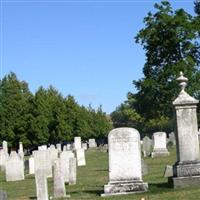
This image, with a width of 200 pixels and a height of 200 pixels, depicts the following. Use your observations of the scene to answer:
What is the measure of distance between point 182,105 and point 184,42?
39.4 metres

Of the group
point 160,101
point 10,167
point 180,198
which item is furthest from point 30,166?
point 160,101

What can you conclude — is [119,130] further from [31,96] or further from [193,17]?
[31,96]

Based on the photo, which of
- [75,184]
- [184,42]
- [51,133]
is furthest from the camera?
[51,133]

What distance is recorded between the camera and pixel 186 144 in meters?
17.0

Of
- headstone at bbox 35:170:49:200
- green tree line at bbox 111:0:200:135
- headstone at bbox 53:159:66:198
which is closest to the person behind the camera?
Result: headstone at bbox 35:170:49:200

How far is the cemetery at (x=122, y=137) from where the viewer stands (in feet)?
54.4

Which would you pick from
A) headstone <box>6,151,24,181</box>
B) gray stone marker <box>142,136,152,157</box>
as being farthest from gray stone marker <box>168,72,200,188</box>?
gray stone marker <box>142,136,152,157</box>

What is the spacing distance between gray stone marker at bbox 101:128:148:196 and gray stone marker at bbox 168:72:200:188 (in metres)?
1.08

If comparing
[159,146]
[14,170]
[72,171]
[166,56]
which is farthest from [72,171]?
[166,56]

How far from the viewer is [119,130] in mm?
16562

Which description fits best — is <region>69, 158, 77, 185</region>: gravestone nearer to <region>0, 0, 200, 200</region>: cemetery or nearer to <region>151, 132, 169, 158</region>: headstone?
<region>0, 0, 200, 200</region>: cemetery

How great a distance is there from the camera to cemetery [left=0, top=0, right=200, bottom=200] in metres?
16.6

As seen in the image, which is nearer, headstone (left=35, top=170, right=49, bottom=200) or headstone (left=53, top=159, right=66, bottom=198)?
headstone (left=35, top=170, right=49, bottom=200)

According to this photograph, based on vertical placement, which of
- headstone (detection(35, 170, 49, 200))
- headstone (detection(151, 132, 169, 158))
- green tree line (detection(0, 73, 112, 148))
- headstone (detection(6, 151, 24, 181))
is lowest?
headstone (detection(35, 170, 49, 200))
